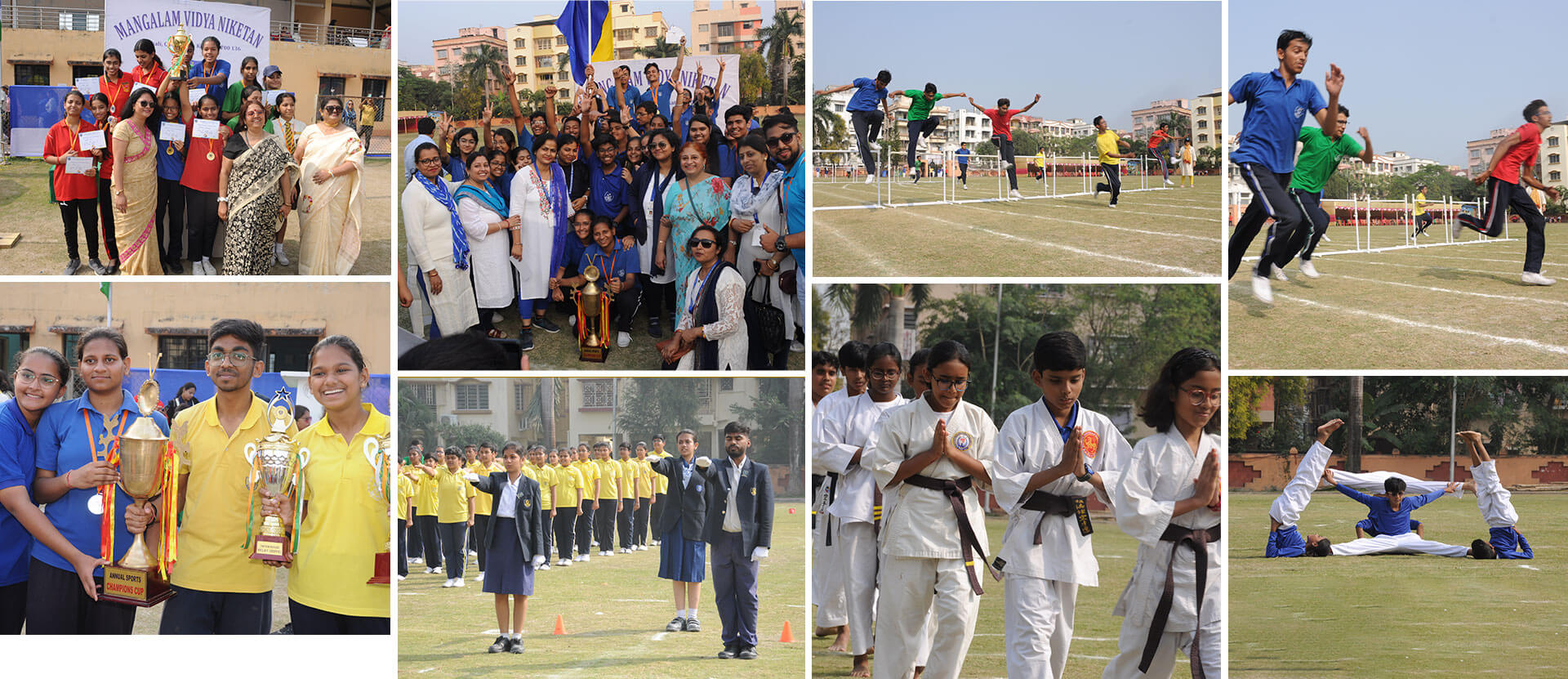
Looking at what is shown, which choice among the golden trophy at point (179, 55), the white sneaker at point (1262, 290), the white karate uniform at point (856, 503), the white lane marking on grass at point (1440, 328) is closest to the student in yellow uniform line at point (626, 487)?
the white karate uniform at point (856, 503)

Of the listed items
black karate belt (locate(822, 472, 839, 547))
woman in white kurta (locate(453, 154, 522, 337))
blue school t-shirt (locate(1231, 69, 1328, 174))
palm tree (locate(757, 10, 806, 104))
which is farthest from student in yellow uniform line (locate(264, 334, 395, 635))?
blue school t-shirt (locate(1231, 69, 1328, 174))

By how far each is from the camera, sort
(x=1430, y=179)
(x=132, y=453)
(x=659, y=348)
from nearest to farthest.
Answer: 1. (x=132, y=453)
2. (x=659, y=348)
3. (x=1430, y=179)

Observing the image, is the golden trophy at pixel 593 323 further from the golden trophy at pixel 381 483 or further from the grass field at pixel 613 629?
the golden trophy at pixel 381 483

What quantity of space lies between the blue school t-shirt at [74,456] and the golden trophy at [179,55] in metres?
1.93

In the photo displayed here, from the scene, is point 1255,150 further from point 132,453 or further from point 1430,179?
point 132,453

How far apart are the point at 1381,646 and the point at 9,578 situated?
574cm

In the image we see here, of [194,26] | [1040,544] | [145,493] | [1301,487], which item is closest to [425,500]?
[145,493]

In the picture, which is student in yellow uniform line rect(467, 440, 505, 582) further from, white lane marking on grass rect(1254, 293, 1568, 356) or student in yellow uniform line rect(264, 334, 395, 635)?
white lane marking on grass rect(1254, 293, 1568, 356)

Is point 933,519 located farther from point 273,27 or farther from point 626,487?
point 273,27

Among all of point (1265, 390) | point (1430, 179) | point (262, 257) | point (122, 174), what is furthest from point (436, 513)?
point (1430, 179)

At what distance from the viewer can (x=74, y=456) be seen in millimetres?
4410

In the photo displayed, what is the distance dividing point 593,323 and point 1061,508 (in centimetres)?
261

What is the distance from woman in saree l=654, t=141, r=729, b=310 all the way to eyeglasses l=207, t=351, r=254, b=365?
1897mm

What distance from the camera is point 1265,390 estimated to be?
14.2 ft
